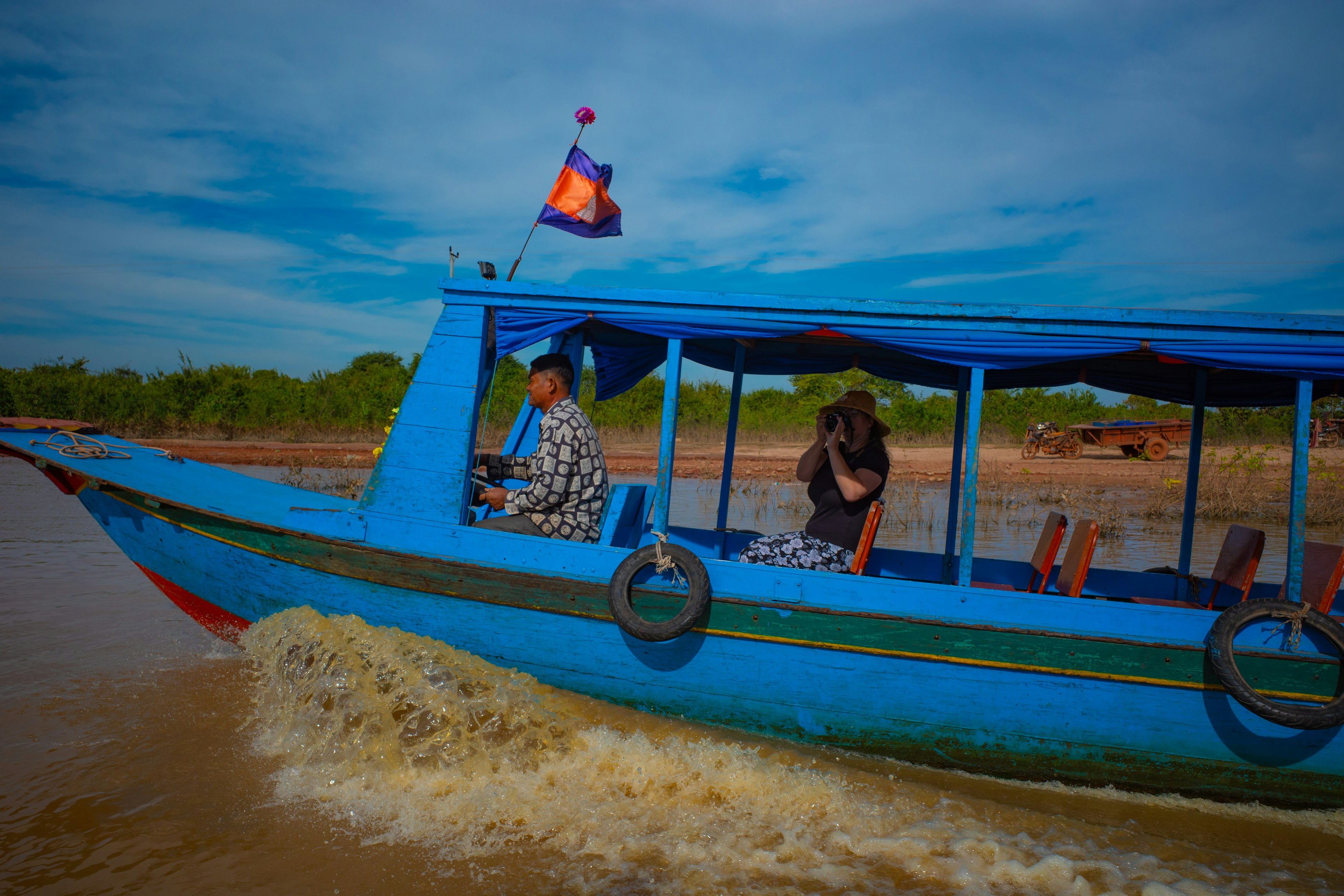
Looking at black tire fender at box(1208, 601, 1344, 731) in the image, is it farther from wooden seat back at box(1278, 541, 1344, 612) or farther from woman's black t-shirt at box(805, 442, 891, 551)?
woman's black t-shirt at box(805, 442, 891, 551)

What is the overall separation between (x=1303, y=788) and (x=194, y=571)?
19.9 ft

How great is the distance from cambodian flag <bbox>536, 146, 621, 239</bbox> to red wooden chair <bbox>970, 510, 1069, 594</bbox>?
11.0ft

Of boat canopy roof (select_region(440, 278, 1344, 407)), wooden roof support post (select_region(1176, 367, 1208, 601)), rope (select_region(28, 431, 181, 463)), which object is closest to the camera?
boat canopy roof (select_region(440, 278, 1344, 407))

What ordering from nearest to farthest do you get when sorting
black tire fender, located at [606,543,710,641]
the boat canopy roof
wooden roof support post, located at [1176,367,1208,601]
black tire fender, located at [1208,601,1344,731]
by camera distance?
black tire fender, located at [1208,601,1344,731], the boat canopy roof, black tire fender, located at [606,543,710,641], wooden roof support post, located at [1176,367,1208,601]

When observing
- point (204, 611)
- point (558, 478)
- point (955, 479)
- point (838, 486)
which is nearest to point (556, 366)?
point (558, 478)

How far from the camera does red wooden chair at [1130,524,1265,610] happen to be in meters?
4.26

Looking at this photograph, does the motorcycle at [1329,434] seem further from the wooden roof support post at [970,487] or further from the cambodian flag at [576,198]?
the cambodian flag at [576,198]

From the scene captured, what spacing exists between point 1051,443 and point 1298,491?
22.5 m

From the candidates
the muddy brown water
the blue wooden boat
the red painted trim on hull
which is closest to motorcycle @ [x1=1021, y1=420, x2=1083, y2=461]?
the blue wooden boat

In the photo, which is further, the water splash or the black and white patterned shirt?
the black and white patterned shirt

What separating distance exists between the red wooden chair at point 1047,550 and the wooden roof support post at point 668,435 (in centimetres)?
195

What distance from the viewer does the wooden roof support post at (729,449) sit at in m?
5.27

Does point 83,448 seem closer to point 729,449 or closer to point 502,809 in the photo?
point 502,809

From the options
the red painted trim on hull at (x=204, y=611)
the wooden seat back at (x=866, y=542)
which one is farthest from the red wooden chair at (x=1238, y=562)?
the red painted trim on hull at (x=204, y=611)
